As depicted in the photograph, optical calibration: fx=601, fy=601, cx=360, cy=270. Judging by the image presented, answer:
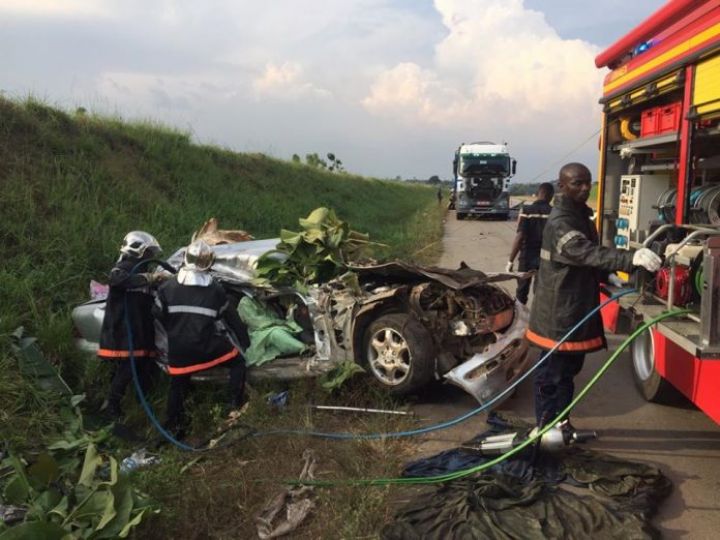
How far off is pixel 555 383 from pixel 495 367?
73 cm

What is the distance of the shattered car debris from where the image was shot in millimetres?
4859

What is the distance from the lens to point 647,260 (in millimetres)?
3420

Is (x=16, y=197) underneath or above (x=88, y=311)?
above

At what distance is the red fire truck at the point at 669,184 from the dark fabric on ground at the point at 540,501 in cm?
72

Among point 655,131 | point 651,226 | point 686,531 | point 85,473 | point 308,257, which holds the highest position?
point 655,131

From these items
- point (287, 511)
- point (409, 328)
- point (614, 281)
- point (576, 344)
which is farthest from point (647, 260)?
point (287, 511)

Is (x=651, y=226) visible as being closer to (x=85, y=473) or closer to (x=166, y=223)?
(x=85, y=473)

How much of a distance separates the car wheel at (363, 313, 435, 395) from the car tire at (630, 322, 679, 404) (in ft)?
6.01

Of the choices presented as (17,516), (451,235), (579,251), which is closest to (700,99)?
(579,251)

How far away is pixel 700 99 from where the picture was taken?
13.3 ft

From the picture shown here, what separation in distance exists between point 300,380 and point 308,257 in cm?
124

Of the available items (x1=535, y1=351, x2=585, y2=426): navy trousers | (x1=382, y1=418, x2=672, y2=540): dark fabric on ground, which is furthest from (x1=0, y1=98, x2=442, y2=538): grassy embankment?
(x1=535, y1=351, x2=585, y2=426): navy trousers

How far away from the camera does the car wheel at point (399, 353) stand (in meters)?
4.86

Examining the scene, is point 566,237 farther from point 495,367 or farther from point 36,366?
point 36,366
